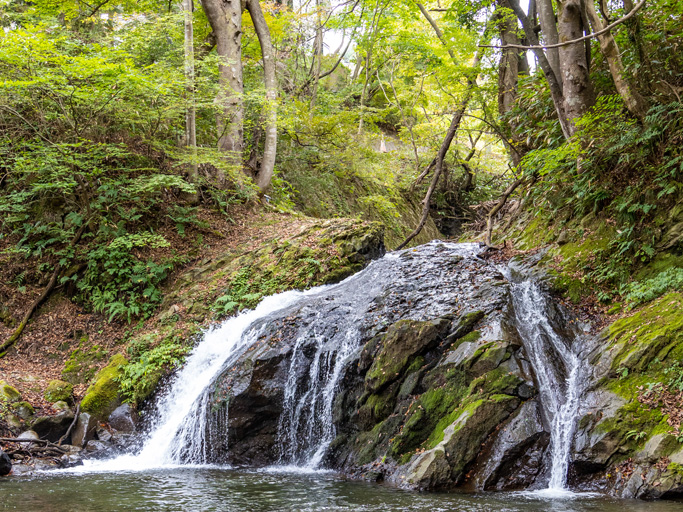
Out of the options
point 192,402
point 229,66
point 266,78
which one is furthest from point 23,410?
point 266,78

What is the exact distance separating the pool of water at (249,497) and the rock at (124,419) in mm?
1877

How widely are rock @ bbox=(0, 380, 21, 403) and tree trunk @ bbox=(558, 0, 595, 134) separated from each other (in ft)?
34.8

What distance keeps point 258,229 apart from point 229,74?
426 centimetres

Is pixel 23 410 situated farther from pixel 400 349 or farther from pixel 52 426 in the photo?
pixel 400 349

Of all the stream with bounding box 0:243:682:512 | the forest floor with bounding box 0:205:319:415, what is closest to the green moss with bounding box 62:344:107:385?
the forest floor with bounding box 0:205:319:415

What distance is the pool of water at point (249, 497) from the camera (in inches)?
178

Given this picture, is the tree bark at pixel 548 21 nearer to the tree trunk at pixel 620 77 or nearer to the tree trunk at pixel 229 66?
the tree trunk at pixel 620 77

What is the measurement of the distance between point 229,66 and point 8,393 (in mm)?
9186

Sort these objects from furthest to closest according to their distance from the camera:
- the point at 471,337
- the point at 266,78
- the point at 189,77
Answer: the point at 266,78 → the point at 189,77 → the point at 471,337

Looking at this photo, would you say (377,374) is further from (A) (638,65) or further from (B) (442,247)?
(A) (638,65)

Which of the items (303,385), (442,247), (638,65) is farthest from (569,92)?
(303,385)

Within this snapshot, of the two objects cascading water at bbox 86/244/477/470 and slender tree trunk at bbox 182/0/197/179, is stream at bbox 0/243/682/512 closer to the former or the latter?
cascading water at bbox 86/244/477/470

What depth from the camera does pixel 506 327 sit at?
22.2 ft

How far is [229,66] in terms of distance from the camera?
12.9 meters
